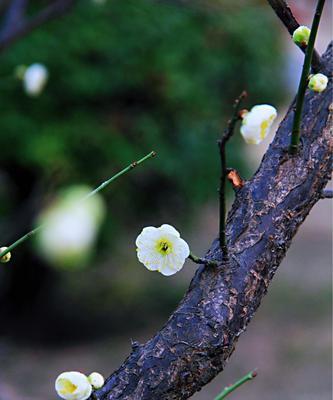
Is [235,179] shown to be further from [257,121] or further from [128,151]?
[128,151]

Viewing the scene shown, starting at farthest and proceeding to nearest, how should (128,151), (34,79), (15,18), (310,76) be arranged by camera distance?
(128,151), (15,18), (34,79), (310,76)

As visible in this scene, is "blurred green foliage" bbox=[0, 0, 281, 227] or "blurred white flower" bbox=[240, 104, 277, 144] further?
"blurred green foliage" bbox=[0, 0, 281, 227]

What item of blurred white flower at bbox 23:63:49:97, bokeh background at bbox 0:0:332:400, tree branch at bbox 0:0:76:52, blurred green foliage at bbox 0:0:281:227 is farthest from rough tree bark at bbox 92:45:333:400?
blurred green foliage at bbox 0:0:281:227

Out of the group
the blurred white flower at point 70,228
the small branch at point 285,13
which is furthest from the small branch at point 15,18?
the blurred white flower at point 70,228

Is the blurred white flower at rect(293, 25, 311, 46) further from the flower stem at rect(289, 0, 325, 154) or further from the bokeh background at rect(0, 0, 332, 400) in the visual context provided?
the bokeh background at rect(0, 0, 332, 400)

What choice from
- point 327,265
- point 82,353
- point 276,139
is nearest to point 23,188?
point 82,353

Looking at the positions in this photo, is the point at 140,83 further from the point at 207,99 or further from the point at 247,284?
the point at 247,284

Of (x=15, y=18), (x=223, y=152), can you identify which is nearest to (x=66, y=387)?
(x=223, y=152)
